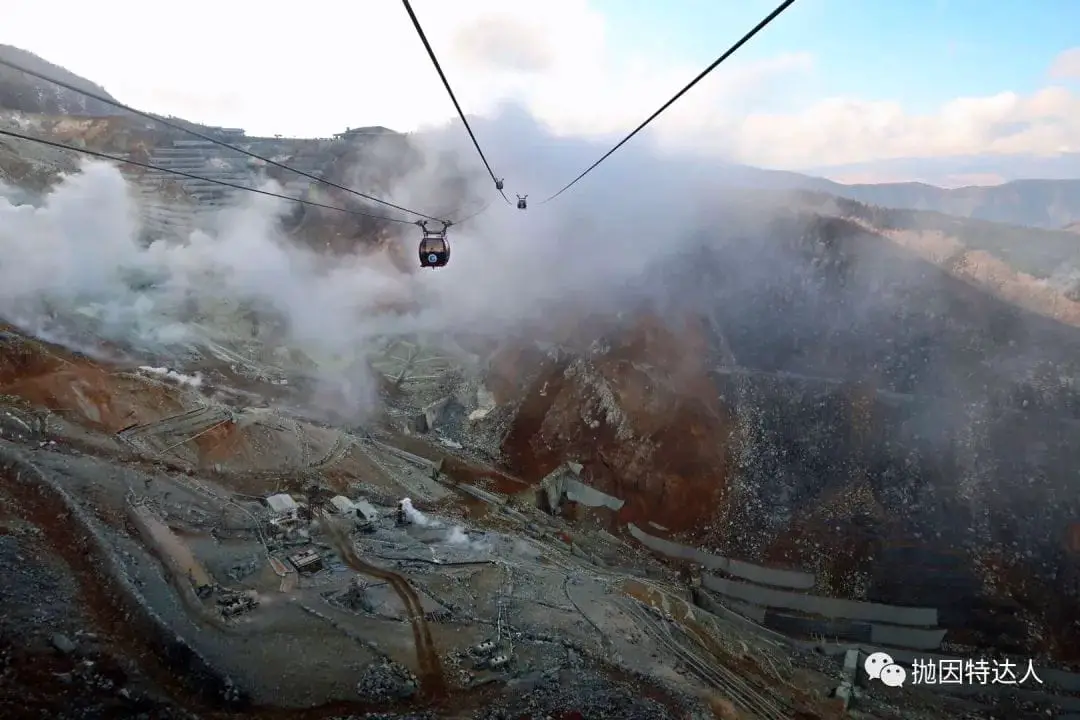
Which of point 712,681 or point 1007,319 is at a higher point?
point 1007,319

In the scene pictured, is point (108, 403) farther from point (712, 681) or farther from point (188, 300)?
point (712, 681)

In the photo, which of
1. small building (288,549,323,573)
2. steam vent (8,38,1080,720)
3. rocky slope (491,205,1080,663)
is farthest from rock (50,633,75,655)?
rocky slope (491,205,1080,663)

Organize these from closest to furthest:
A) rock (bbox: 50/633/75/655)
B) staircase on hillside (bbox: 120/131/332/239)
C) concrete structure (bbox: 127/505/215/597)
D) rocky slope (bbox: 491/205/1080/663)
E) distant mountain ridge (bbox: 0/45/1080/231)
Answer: rock (bbox: 50/633/75/655) < concrete structure (bbox: 127/505/215/597) < rocky slope (bbox: 491/205/1080/663) < staircase on hillside (bbox: 120/131/332/239) < distant mountain ridge (bbox: 0/45/1080/231)

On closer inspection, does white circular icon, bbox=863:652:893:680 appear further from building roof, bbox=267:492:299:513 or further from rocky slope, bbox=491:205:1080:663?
building roof, bbox=267:492:299:513

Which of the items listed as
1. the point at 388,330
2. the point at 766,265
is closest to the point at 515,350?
the point at 388,330

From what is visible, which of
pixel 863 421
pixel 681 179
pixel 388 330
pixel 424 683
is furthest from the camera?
pixel 681 179

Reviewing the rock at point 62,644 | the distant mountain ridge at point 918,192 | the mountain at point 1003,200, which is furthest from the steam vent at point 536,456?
the mountain at point 1003,200

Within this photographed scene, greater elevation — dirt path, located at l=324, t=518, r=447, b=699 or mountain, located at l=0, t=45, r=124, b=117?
mountain, located at l=0, t=45, r=124, b=117
